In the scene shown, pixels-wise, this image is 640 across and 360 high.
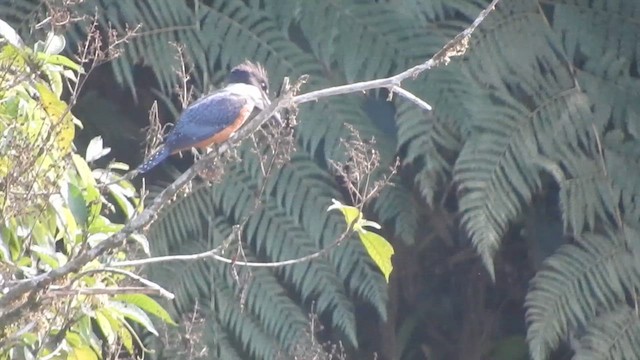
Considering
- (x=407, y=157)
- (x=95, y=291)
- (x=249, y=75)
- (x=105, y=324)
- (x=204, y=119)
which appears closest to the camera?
(x=95, y=291)

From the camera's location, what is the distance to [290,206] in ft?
9.61

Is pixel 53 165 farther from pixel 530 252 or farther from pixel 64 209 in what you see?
pixel 530 252

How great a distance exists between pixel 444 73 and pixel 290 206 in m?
0.49

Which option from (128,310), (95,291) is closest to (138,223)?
(95,291)

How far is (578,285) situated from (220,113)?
0.95 m

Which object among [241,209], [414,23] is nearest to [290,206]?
[241,209]

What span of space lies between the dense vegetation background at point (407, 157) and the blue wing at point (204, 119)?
0.77 ft

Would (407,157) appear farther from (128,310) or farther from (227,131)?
(128,310)

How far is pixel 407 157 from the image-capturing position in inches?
112

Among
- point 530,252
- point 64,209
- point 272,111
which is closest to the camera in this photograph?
point 272,111

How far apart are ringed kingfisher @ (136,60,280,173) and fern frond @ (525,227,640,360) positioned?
31.6 inches

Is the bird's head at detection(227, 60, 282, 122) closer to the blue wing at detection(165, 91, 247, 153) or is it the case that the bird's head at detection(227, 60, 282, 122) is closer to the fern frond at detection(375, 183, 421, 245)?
the blue wing at detection(165, 91, 247, 153)

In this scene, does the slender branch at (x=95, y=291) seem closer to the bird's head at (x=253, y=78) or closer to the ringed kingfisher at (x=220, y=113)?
the ringed kingfisher at (x=220, y=113)

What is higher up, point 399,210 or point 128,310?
point 128,310
